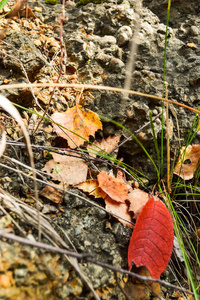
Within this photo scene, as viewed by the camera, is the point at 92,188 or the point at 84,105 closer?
the point at 92,188

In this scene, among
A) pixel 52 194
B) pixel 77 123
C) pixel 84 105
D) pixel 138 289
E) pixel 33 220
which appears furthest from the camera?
pixel 84 105

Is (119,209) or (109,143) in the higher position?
(109,143)

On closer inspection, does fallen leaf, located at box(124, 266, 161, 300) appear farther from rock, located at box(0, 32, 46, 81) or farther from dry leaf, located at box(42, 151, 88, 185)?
rock, located at box(0, 32, 46, 81)

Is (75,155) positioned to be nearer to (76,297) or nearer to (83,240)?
(83,240)

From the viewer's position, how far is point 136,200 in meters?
1.10

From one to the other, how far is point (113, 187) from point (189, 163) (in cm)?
58

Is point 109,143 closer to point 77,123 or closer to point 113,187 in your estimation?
point 77,123

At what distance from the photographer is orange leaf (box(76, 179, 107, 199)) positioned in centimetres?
105

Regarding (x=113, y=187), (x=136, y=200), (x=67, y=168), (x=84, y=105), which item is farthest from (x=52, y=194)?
(x=84, y=105)

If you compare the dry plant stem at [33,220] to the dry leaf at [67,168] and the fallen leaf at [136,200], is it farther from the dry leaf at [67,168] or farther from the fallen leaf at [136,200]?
the fallen leaf at [136,200]

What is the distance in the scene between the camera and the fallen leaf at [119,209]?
102 centimetres

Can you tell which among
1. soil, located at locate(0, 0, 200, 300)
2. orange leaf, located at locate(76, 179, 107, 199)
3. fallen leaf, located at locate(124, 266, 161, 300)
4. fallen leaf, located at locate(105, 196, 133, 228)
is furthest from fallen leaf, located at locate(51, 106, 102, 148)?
fallen leaf, located at locate(124, 266, 161, 300)

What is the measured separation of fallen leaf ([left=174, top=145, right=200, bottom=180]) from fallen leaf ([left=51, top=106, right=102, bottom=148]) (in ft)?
1.80

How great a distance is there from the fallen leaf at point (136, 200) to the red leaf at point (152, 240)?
53mm
